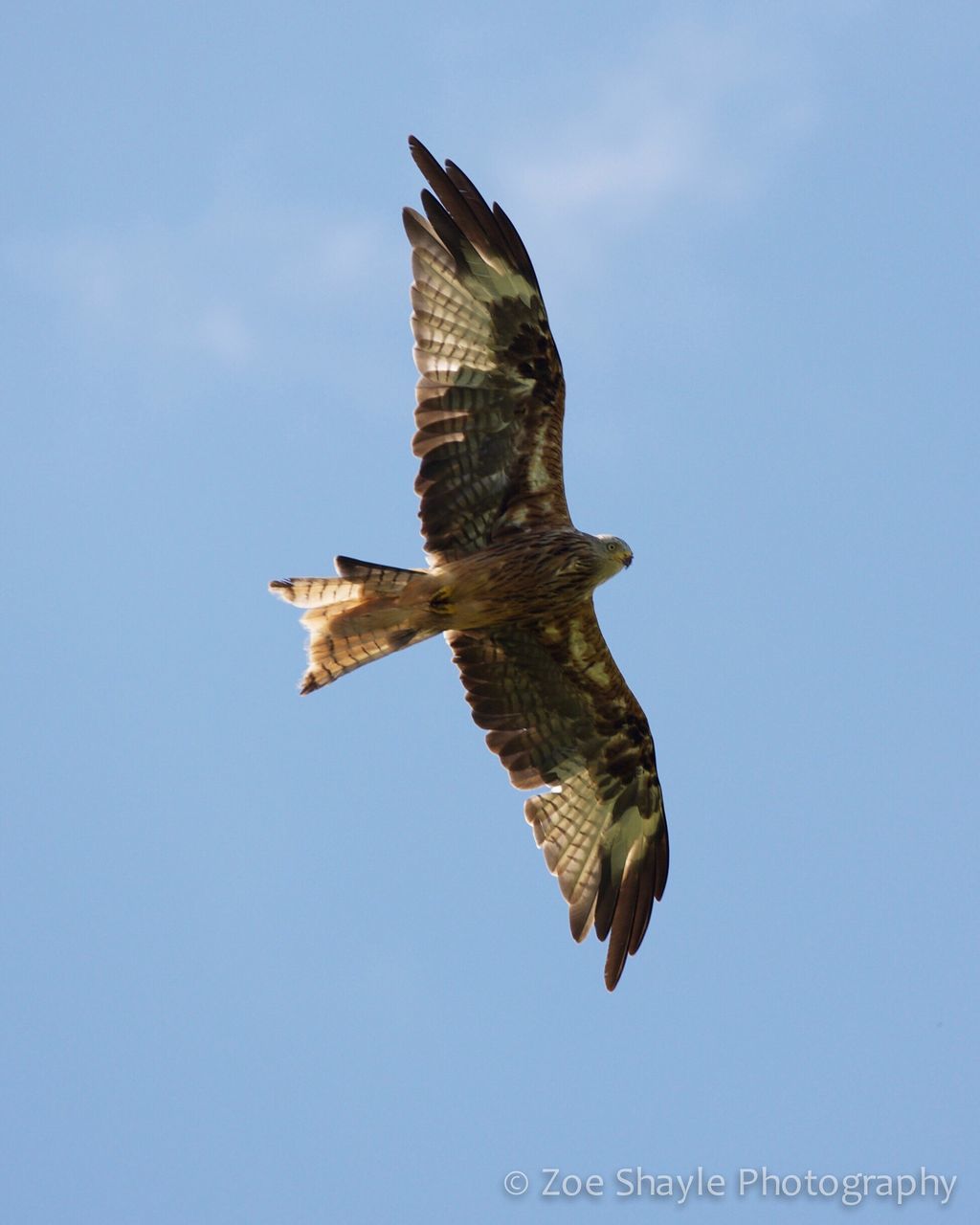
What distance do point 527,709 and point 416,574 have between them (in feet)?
4.79

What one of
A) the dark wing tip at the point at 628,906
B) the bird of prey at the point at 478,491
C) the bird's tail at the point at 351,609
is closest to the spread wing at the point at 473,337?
the bird of prey at the point at 478,491

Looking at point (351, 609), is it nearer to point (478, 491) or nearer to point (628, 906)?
point (478, 491)

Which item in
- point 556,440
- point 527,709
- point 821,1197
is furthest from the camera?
point 527,709

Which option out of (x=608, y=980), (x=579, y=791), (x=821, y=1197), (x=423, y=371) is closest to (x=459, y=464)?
(x=423, y=371)

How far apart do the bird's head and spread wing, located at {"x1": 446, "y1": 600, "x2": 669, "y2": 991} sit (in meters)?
0.54

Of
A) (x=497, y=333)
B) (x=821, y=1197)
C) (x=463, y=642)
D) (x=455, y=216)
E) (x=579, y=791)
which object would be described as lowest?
(x=821, y=1197)

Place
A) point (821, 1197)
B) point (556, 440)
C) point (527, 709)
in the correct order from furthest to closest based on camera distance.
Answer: point (527, 709) < point (556, 440) < point (821, 1197)

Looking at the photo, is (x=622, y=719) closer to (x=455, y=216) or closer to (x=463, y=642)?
(x=463, y=642)

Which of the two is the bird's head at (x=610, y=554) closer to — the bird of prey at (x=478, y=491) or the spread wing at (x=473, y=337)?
the bird of prey at (x=478, y=491)

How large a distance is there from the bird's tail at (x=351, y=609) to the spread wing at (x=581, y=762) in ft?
2.65

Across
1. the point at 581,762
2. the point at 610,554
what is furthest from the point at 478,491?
the point at 581,762

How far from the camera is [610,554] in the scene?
37.7 ft

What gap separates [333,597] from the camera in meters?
11.2

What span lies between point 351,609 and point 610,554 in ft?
5.24
